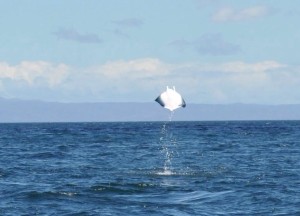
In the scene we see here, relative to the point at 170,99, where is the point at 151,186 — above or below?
below

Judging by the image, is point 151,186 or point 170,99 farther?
point 151,186

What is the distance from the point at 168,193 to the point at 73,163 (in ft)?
83.3

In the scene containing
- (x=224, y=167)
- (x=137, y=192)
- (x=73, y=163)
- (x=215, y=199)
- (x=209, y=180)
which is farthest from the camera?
(x=73, y=163)

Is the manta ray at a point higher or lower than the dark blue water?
higher

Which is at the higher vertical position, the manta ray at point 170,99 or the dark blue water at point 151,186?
the manta ray at point 170,99

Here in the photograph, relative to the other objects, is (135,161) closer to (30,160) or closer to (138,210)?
(30,160)

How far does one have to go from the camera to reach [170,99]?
38125 mm

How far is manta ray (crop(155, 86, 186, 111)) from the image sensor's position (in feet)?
123

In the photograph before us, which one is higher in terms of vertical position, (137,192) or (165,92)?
(165,92)

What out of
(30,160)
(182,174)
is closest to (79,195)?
(182,174)

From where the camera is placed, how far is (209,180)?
48875 mm

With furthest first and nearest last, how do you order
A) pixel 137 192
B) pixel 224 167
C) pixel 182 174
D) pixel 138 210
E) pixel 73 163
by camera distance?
pixel 73 163 < pixel 224 167 < pixel 182 174 < pixel 137 192 < pixel 138 210

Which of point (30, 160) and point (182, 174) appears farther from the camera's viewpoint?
point (30, 160)

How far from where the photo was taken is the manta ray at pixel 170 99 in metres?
37.6
